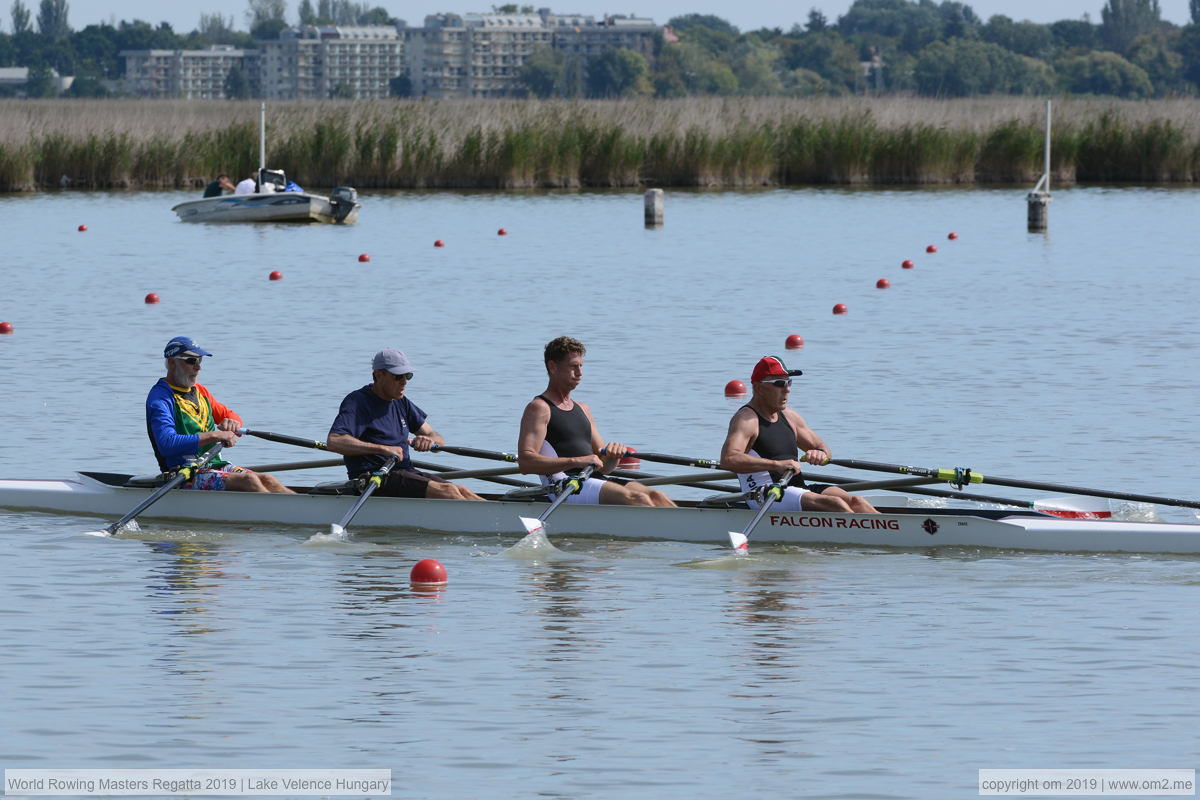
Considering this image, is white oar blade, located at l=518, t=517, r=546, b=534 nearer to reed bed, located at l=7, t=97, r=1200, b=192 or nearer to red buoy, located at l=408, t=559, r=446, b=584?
red buoy, located at l=408, t=559, r=446, b=584

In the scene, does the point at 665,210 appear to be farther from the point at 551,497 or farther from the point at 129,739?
the point at 129,739

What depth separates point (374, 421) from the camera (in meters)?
13.5

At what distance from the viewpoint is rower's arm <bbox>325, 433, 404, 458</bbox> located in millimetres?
13352

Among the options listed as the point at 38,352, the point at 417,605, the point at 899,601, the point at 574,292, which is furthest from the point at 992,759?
the point at 574,292

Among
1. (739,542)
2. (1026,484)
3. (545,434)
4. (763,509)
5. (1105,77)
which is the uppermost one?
(1105,77)

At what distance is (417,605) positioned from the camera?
38.0ft

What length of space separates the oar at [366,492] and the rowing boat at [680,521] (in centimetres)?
15

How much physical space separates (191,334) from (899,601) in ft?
51.1

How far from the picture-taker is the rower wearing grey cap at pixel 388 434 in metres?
13.3

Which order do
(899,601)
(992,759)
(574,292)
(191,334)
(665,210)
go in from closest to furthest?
(992,759)
(899,601)
(191,334)
(574,292)
(665,210)

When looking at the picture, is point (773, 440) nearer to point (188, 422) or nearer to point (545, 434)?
point (545, 434)

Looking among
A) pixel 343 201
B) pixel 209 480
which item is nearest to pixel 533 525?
pixel 209 480

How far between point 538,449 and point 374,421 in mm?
1119

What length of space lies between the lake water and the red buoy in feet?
0.31
